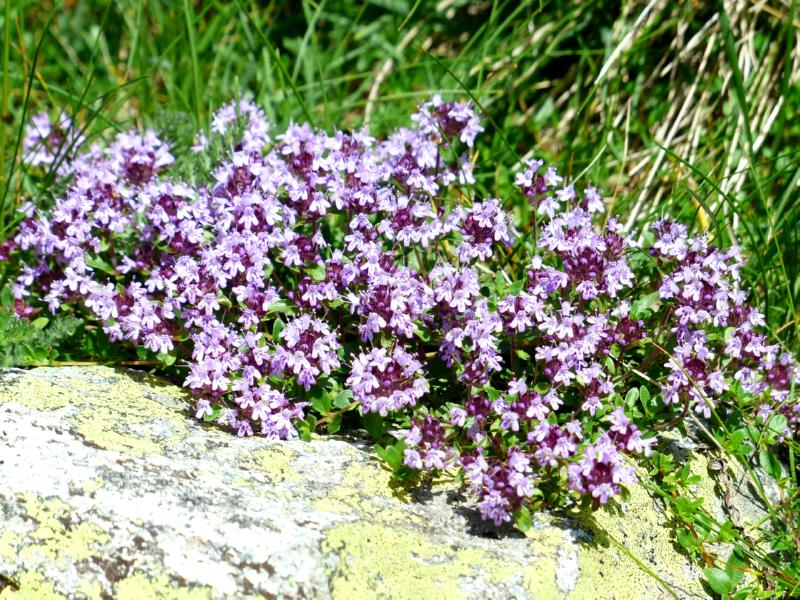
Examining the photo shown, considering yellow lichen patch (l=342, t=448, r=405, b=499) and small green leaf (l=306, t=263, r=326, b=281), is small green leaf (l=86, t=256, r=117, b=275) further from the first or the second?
yellow lichen patch (l=342, t=448, r=405, b=499)

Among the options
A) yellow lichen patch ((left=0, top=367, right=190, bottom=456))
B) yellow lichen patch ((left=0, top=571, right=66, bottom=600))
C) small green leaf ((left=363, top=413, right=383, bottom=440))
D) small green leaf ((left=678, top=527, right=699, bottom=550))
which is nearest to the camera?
yellow lichen patch ((left=0, top=571, right=66, bottom=600))

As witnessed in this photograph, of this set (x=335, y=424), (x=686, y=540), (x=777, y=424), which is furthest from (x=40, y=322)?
(x=777, y=424)

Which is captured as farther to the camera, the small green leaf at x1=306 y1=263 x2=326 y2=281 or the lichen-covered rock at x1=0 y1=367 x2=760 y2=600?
the small green leaf at x1=306 y1=263 x2=326 y2=281

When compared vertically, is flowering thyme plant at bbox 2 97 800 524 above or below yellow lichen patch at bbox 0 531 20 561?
above

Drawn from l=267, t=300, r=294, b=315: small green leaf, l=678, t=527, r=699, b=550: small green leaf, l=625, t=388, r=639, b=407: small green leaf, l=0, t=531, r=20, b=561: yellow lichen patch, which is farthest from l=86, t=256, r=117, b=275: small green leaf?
l=678, t=527, r=699, b=550: small green leaf

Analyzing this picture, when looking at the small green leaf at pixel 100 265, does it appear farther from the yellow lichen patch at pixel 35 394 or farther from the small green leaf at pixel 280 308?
the small green leaf at pixel 280 308

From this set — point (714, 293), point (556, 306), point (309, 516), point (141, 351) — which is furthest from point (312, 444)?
point (714, 293)

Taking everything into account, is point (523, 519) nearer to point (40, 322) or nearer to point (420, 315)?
point (420, 315)

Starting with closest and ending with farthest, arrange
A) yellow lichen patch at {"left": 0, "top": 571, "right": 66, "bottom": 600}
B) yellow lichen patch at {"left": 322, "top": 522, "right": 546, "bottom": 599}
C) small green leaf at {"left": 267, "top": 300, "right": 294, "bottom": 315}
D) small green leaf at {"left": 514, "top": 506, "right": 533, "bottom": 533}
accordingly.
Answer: yellow lichen patch at {"left": 0, "top": 571, "right": 66, "bottom": 600} → yellow lichen patch at {"left": 322, "top": 522, "right": 546, "bottom": 599} → small green leaf at {"left": 514, "top": 506, "right": 533, "bottom": 533} → small green leaf at {"left": 267, "top": 300, "right": 294, "bottom": 315}
